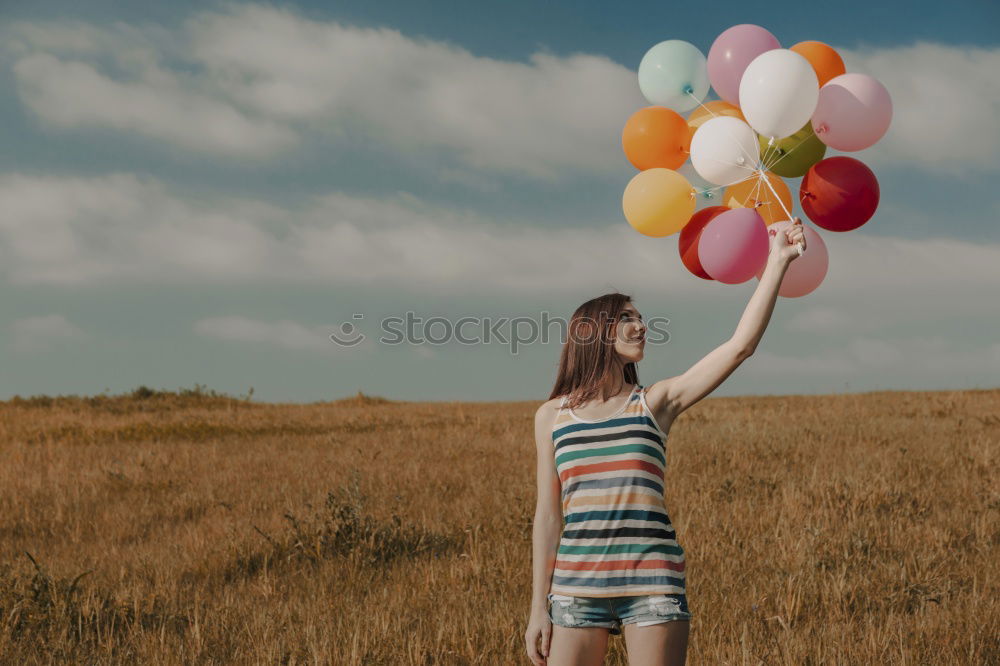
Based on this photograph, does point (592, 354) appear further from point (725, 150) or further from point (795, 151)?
point (795, 151)

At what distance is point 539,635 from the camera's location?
8.98ft

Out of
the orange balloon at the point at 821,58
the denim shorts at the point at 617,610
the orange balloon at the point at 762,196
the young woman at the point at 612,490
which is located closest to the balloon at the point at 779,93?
the orange balloon at the point at 762,196

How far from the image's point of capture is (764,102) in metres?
3.83

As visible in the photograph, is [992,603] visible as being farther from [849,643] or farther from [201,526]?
[201,526]

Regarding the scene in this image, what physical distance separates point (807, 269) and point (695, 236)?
62 centimetres

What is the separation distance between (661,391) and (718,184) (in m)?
1.87

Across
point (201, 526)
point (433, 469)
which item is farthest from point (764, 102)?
point (433, 469)

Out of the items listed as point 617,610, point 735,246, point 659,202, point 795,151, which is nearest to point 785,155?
point 795,151

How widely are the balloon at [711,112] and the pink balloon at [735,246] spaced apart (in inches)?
40.6

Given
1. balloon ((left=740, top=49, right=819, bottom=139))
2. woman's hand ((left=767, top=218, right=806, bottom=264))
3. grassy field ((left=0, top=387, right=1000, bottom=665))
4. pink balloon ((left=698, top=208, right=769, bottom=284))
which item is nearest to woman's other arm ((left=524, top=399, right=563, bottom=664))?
woman's hand ((left=767, top=218, right=806, bottom=264))

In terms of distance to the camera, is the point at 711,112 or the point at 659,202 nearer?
the point at 659,202

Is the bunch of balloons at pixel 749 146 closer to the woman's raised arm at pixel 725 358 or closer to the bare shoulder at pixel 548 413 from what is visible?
the woman's raised arm at pixel 725 358

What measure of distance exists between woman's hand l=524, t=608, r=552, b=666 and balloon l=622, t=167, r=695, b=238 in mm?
2179

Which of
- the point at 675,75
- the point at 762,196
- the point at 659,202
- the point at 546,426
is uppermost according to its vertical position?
the point at 675,75
